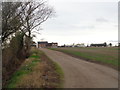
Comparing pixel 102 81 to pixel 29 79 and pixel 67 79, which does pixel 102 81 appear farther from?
pixel 29 79

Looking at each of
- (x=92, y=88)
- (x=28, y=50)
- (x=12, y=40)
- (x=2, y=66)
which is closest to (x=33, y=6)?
(x=28, y=50)

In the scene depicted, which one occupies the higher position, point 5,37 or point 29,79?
point 5,37

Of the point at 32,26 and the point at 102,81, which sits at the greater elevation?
the point at 32,26

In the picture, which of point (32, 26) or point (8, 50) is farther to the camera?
point (32, 26)

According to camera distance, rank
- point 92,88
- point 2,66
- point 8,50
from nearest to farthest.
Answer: point 92,88 → point 2,66 → point 8,50

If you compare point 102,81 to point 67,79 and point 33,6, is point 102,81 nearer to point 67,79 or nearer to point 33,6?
point 67,79

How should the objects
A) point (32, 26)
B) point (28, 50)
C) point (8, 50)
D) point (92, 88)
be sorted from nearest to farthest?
point (92, 88) < point (8, 50) < point (28, 50) < point (32, 26)

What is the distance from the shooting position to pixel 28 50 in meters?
30.9

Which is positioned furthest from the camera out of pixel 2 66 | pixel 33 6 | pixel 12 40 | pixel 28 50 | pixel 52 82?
pixel 33 6

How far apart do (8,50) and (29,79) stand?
333 inches

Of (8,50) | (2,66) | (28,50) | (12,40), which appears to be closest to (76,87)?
(2,66)

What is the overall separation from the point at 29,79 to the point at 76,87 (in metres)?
2.88

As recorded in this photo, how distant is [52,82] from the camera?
10.0 metres

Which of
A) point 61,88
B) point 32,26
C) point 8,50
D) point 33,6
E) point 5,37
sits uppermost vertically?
point 33,6
